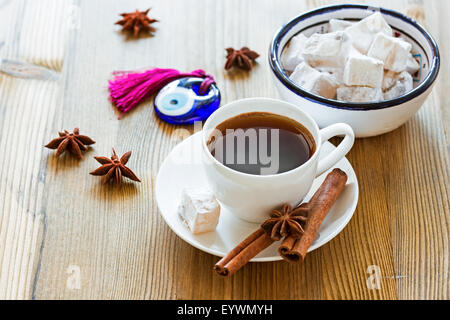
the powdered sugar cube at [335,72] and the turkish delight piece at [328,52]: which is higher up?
the turkish delight piece at [328,52]

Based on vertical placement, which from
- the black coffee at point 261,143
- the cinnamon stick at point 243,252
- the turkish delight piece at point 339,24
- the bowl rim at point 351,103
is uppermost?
the turkish delight piece at point 339,24

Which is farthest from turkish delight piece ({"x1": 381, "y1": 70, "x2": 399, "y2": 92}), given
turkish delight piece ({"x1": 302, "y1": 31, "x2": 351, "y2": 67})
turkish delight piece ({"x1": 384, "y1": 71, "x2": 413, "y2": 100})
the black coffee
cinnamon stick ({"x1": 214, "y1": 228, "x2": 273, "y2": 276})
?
cinnamon stick ({"x1": 214, "y1": 228, "x2": 273, "y2": 276})

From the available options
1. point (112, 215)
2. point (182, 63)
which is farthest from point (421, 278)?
point (182, 63)

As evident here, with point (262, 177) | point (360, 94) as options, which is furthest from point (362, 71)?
point (262, 177)

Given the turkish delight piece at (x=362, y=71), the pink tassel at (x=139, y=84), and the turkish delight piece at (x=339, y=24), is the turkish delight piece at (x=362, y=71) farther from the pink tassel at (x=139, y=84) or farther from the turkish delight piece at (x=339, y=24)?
the pink tassel at (x=139, y=84)

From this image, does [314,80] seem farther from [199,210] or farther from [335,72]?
[199,210]

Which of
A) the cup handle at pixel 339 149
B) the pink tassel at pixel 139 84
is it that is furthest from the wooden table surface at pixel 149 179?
the cup handle at pixel 339 149
